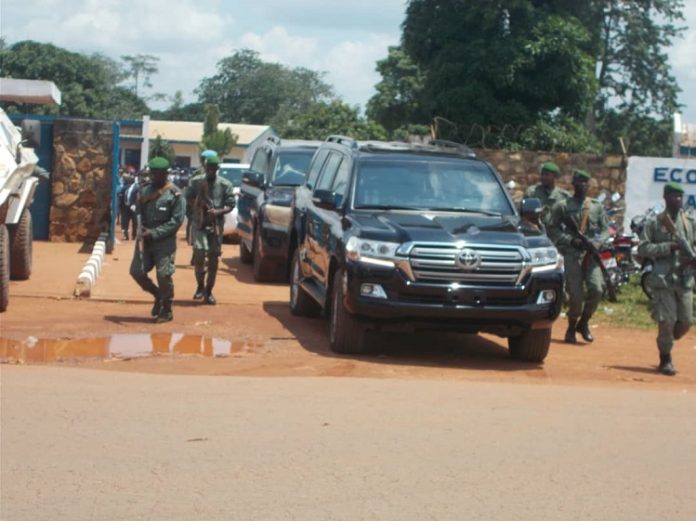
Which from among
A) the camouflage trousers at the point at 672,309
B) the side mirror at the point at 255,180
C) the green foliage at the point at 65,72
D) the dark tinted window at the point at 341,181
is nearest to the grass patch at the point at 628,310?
the camouflage trousers at the point at 672,309

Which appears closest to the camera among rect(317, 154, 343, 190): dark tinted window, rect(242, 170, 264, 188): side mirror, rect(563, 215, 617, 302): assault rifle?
rect(563, 215, 617, 302): assault rifle

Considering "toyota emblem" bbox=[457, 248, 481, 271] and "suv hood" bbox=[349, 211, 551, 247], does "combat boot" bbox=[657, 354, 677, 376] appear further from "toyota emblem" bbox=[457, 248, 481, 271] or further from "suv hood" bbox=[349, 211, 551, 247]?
"toyota emblem" bbox=[457, 248, 481, 271]

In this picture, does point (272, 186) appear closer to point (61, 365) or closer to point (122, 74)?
point (61, 365)

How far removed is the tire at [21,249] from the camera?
570 inches

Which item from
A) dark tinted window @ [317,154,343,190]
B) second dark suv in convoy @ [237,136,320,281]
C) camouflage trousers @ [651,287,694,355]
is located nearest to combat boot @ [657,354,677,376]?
camouflage trousers @ [651,287,694,355]

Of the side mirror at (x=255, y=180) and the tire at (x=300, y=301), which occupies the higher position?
the side mirror at (x=255, y=180)

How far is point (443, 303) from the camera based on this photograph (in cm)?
988

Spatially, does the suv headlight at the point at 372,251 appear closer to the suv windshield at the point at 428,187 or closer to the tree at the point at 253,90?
the suv windshield at the point at 428,187

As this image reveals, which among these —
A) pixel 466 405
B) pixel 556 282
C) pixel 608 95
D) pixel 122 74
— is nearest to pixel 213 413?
pixel 466 405

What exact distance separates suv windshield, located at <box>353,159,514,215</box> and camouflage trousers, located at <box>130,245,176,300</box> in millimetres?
2202

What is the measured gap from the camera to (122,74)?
90125mm

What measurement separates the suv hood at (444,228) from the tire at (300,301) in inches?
84.0

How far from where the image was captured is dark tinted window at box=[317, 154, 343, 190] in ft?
39.9

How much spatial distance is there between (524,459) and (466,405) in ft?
4.88
